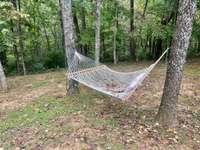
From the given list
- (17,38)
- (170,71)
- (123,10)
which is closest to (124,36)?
(123,10)

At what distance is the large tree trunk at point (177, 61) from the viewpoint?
3.22 metres

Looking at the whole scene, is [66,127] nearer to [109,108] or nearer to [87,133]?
[87,133]

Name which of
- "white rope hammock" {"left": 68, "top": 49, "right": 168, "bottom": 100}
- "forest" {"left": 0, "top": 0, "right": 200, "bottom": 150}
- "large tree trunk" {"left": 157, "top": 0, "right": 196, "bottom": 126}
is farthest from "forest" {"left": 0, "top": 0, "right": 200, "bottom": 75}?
"large tree trunk" {"left": 157, "top": 0, "right": 196, "bottom": 126}

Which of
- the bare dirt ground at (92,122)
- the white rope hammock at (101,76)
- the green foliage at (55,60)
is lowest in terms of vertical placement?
the bare dirt ground at (92,122)

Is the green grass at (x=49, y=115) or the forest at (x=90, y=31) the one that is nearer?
the green grass at (x=49, y=115)

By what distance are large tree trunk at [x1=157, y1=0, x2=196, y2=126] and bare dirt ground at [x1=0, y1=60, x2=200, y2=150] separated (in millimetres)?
211

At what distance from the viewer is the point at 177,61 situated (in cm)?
339

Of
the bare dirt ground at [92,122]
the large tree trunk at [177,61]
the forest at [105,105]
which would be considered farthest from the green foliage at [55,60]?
the large tree trunk at [177,61]

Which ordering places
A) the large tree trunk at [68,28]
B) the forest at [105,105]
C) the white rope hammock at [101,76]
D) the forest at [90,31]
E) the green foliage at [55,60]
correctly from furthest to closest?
the green foliage at [55,60], the forest at [90,31], the large tree trunk at [68,28], the white rope hammock at [101,76], the forest at [105,105]

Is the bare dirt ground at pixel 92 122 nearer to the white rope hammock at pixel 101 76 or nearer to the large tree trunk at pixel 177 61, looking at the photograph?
the large tree trunk at pixel 177 61

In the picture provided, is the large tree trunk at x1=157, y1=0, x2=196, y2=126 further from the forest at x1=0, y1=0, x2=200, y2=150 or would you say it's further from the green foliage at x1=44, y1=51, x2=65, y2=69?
the green foliage at x1=44, y1=51, x2=65, y2=69

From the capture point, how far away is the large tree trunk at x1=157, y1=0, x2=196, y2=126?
3.22 metres

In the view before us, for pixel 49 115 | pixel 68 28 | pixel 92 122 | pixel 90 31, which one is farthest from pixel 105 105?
pixel 90 31

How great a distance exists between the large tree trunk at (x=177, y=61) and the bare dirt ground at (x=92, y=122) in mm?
211
